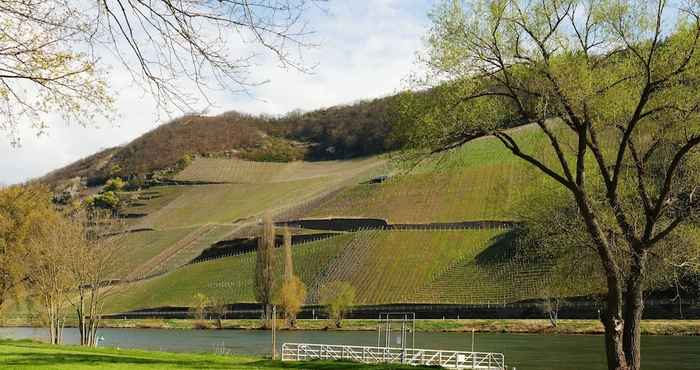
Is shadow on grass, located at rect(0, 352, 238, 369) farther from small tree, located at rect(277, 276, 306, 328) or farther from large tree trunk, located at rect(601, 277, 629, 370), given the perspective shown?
small tree, located at rect(277, 276, 306, 328)

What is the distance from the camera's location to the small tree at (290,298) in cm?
8681

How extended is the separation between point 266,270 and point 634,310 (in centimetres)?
7309

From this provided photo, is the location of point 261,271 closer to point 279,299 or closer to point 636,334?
point 279,299

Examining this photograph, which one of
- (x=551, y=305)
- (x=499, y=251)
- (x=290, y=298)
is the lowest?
(x=551, y=305)

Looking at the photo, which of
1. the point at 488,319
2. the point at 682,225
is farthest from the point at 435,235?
the point at 682,225

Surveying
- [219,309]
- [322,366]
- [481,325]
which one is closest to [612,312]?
[322,366]

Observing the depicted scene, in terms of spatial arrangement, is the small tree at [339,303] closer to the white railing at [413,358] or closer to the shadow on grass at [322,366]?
the white railing at [413,358]

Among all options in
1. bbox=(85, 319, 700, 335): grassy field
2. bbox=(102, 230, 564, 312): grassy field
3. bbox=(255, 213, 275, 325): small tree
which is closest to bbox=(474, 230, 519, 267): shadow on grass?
bbox=(102, 230, 564, 312): grassy field

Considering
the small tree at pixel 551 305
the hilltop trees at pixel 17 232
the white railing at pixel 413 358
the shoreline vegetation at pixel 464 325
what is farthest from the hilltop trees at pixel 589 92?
the small tree at pixel 551 305

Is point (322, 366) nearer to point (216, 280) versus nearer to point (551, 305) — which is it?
point (551, 305)

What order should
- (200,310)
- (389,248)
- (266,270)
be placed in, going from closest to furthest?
1. (266,270)
2. (200,310)
3. (389,248)

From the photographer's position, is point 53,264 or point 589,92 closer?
point 589,92

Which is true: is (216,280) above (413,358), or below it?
below

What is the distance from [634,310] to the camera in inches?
779
